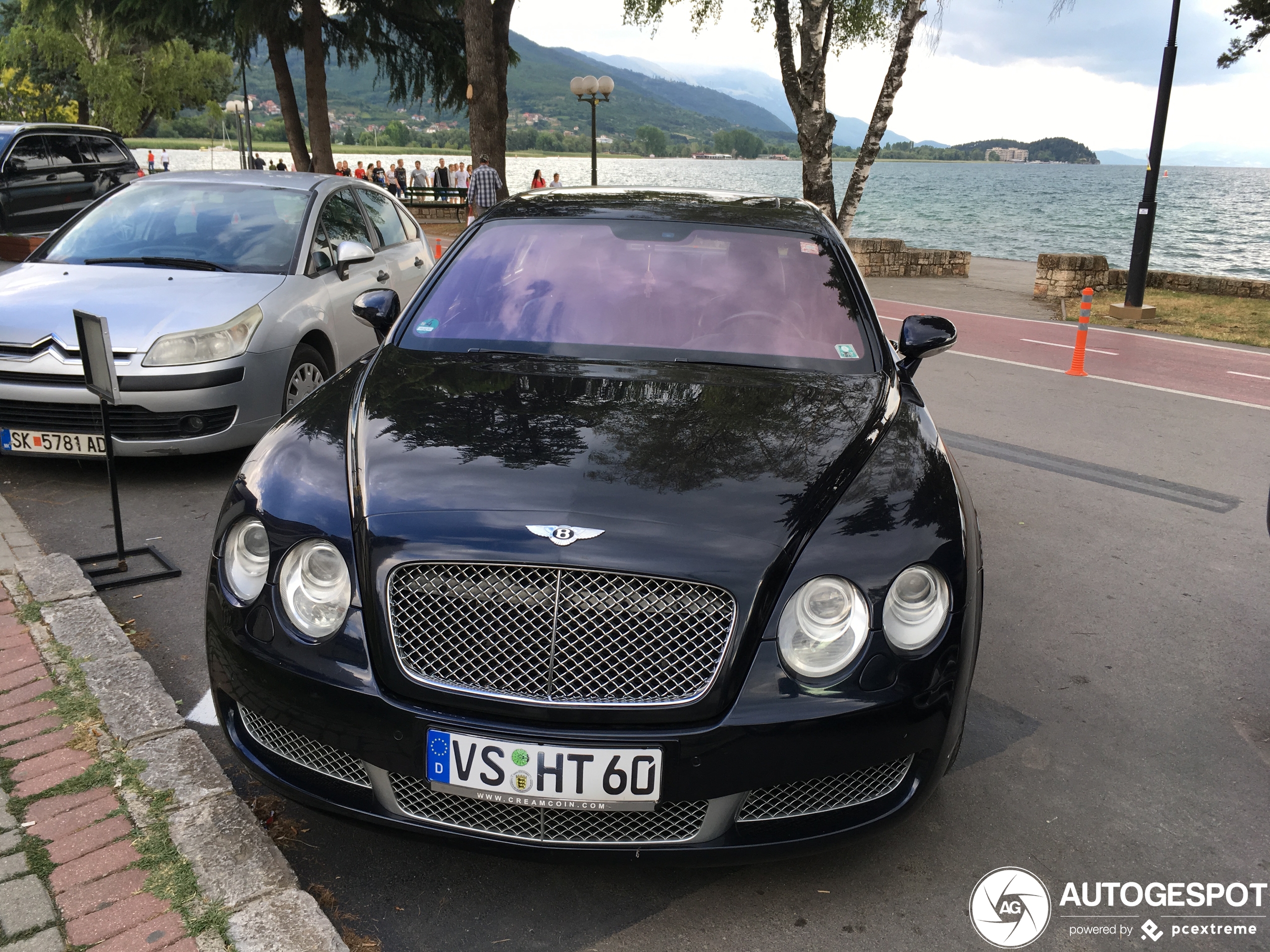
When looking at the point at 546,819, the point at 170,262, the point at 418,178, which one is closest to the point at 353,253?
the point at 170,262

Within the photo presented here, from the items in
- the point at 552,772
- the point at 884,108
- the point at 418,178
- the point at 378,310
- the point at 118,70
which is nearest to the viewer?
the point at 552,772

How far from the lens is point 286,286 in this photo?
20.5 feet

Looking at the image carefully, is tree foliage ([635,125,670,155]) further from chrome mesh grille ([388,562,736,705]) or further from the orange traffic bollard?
chrome mesh grille ([388,562,736,705])

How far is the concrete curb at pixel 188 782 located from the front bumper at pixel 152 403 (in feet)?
4.60

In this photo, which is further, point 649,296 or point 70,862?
point 649,296

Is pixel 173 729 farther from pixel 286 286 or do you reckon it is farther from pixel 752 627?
pixel 286 286

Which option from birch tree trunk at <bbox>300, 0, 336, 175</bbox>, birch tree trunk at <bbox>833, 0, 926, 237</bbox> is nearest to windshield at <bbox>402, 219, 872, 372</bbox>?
birch tree trunk at <bbox>833, 0, 926, 237</bbox>

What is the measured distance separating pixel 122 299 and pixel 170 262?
67cm

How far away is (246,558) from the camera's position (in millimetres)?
2623

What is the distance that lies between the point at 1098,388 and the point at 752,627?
8961 mm

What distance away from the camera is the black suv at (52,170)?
1350cm

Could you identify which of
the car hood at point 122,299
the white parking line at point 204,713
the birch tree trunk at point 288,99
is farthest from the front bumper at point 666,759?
the birch tree trunk at point 288,99

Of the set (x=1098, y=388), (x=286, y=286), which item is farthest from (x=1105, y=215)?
(x=286, y=286)

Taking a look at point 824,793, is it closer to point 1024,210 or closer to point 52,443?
point 52,443
